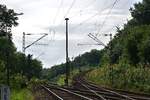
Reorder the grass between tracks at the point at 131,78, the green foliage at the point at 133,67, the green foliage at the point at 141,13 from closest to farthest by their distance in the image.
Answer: the grass between tracks at the point at 131,78 < the green foliage at the point at 133,67 < the green foliage at the point at 141,13

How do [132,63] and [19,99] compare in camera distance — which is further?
[132,63]

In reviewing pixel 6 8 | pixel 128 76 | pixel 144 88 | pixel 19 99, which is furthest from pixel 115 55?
pixel 19 99

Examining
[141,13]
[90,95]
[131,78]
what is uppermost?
[141,13]

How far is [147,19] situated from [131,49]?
37822 mm

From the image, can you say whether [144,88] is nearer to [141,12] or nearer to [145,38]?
[145,38]

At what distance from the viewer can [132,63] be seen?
243 feet

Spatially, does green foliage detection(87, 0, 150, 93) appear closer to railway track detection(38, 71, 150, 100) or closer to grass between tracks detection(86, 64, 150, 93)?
grass between tracks detection(86, 64, 150, 93)

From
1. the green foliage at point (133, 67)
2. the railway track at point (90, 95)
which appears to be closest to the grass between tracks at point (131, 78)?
the green foliage at point (133, 67)

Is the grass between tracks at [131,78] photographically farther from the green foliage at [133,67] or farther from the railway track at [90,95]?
the railway track at [90,95]

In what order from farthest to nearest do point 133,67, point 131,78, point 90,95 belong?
point 133,67
point 131,78
point 90,95

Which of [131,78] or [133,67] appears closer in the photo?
[131,78]

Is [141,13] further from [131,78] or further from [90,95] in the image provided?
[90,95]

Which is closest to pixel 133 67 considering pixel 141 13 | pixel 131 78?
pixel 131 78

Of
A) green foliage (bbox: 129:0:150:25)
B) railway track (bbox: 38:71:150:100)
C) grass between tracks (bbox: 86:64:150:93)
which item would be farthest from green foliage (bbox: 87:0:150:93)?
green foliage (bbox: 129:0:150:25)
